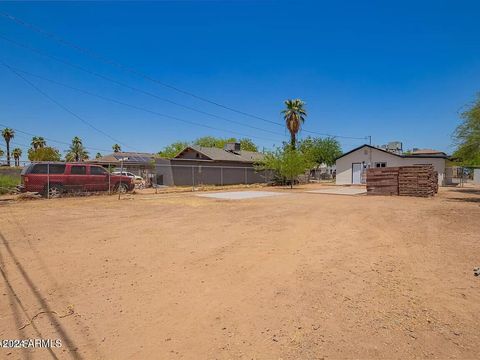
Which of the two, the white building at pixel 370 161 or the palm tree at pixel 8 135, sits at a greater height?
the palm tree at pixel 8 135

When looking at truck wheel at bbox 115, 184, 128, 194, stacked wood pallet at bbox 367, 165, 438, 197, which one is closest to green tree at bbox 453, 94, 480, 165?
stacked wood pallet at bbox 367, 165, 438, 197

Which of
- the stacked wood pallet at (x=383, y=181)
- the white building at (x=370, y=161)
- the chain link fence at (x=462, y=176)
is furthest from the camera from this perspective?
the chain link fence at (x=462, y=176)

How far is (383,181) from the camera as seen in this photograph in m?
20.6

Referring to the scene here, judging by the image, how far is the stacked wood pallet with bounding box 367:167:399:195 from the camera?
20.0 m

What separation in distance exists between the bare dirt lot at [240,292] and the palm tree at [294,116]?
3144 centimetres

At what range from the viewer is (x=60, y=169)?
15.2 m

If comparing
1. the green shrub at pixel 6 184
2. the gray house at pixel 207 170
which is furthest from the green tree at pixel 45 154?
the green shrub at pixel 6 184

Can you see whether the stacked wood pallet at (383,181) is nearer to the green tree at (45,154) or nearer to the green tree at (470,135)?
the green tree at (470,135)

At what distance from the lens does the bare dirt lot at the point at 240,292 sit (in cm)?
300

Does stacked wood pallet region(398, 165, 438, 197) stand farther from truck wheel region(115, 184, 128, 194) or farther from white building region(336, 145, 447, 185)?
truck wheel region(115, 184, 128, 194)

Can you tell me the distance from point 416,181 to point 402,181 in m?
0.81

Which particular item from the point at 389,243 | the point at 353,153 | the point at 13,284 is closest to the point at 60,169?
the point at 13,284

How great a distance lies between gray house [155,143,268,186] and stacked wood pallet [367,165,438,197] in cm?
1199

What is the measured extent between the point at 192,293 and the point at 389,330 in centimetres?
247
